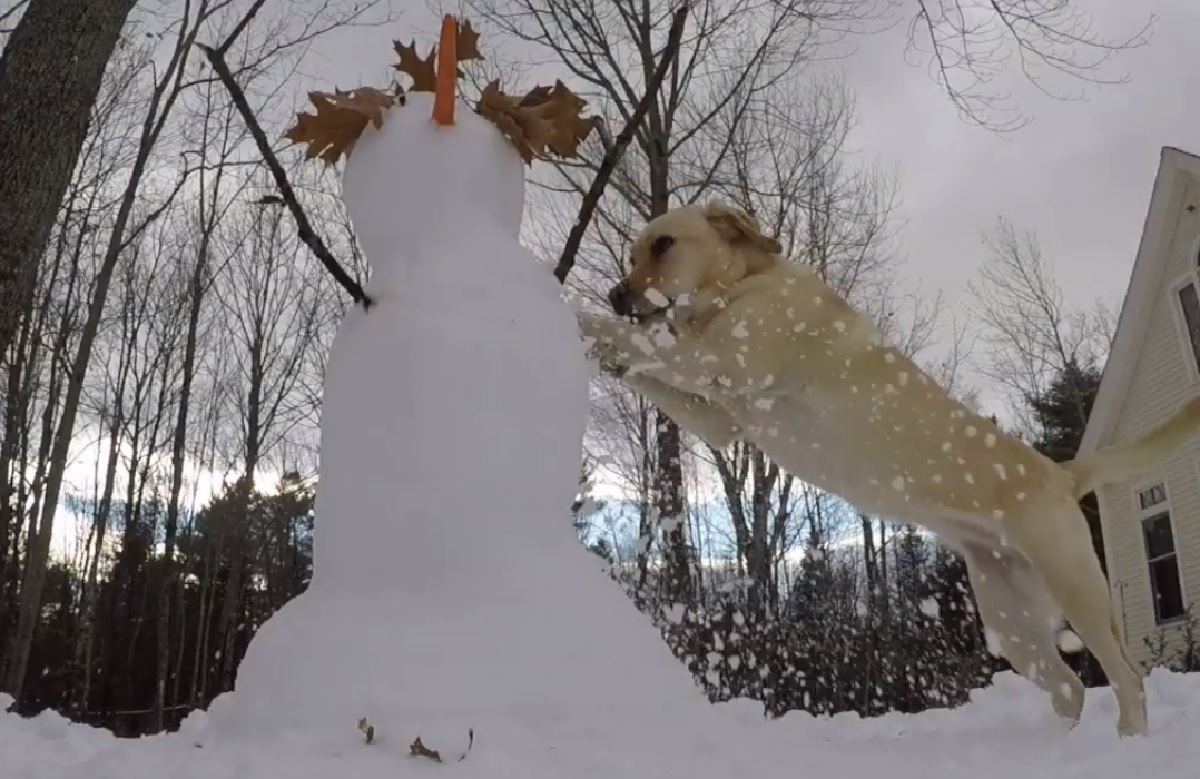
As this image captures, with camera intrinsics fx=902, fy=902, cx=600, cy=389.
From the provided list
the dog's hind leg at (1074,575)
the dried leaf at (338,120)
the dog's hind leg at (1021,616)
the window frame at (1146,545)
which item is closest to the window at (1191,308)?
the window frame at (1146,545)

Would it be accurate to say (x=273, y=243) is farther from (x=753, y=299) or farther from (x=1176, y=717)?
(x=1176, y=717)

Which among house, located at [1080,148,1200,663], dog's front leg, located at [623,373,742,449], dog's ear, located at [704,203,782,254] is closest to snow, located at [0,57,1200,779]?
dog's front leg, located at [623,373,742,449]

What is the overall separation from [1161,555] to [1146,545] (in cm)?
45

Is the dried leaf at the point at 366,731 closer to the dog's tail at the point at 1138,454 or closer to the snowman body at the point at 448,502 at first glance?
the snowman body at the point at 448,502

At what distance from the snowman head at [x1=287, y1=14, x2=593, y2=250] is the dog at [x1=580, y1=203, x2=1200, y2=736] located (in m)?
0.86

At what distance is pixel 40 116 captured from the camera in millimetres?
2977

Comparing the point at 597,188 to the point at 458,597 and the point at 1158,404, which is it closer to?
the point at 458,597

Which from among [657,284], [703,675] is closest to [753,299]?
[657,284]

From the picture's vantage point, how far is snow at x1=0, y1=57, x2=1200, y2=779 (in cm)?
137

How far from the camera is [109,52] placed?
3.34 meters

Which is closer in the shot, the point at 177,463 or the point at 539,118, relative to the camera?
the point at 539,118

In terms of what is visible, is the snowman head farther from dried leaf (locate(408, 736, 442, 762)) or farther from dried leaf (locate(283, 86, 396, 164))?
dried leaf (locate(408, 736, 442, 762))

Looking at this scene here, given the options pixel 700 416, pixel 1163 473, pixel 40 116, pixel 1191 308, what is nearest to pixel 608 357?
pixel 700 416

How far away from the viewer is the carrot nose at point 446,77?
1973 millimetres
